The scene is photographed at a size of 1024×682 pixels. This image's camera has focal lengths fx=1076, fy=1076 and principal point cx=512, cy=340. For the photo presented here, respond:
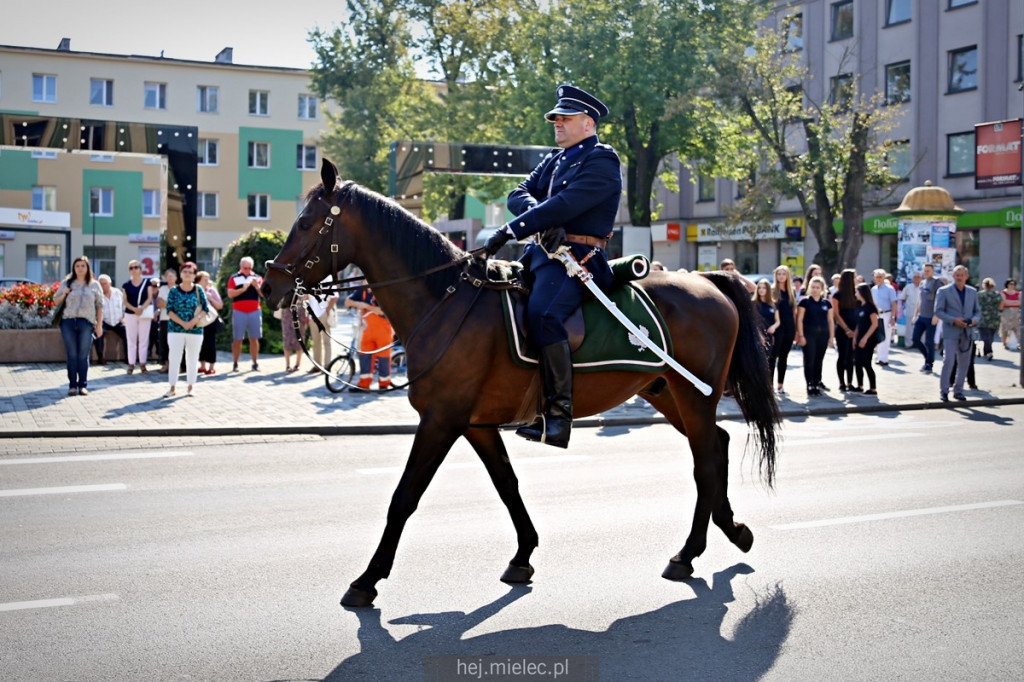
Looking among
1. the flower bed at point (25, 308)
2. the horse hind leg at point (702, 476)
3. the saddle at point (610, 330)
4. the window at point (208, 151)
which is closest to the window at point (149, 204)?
the window at point (208, 151)

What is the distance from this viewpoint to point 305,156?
2530 inches

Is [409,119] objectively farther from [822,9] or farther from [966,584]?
[966,584]

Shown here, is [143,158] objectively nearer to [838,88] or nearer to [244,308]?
[838,88]

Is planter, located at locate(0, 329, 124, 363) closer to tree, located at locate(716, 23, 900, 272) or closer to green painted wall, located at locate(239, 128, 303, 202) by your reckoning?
tree, located at locate(716, 23, 900, 272)

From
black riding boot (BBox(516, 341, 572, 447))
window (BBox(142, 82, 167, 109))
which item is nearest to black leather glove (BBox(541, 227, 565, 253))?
black riding boot (BBox(516, 341, 572, 447))

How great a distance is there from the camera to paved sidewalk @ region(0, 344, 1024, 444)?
1314cm

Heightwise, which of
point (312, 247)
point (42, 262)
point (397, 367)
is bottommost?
point (397, 367)

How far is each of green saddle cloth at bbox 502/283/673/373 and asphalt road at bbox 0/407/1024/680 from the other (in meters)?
1.23

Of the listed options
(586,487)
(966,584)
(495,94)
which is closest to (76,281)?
(586,487)

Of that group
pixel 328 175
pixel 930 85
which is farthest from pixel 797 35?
pixel 328 175

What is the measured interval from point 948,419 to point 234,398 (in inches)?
414

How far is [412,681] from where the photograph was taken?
4512mm

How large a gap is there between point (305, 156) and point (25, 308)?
43878mm

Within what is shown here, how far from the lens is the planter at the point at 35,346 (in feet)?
69.4
